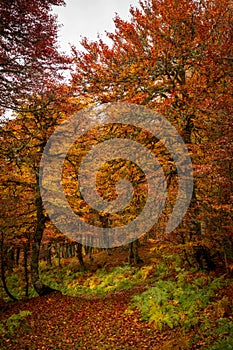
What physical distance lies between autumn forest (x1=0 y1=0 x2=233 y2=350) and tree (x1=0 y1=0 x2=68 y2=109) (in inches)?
1.1

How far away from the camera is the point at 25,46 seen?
634cm

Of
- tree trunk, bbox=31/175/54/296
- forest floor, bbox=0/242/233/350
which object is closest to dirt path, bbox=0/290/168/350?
forest floor, bbox=0/242/233/350

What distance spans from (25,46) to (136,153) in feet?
16.0

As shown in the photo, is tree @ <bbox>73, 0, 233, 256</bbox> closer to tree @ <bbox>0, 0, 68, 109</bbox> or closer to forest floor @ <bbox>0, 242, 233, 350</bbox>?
forest floor @ <bbox>0, 242, 233, 350</bbox>

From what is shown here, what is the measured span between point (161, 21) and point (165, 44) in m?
1.17

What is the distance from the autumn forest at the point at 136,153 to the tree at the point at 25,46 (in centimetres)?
3

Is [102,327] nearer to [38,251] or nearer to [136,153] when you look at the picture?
[38,251]

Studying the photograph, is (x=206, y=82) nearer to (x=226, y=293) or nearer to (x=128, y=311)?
(x=226, y=293)

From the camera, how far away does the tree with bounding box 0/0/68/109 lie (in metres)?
5.89

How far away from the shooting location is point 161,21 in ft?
32.6

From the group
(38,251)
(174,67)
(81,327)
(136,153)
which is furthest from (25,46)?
(38,251)

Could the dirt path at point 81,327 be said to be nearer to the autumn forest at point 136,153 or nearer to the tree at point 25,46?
the autumn forest at point 136,153

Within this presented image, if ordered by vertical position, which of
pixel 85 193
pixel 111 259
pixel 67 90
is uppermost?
pixel 67 90

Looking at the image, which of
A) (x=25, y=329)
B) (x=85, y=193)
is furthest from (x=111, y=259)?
(x=25, y=329)
